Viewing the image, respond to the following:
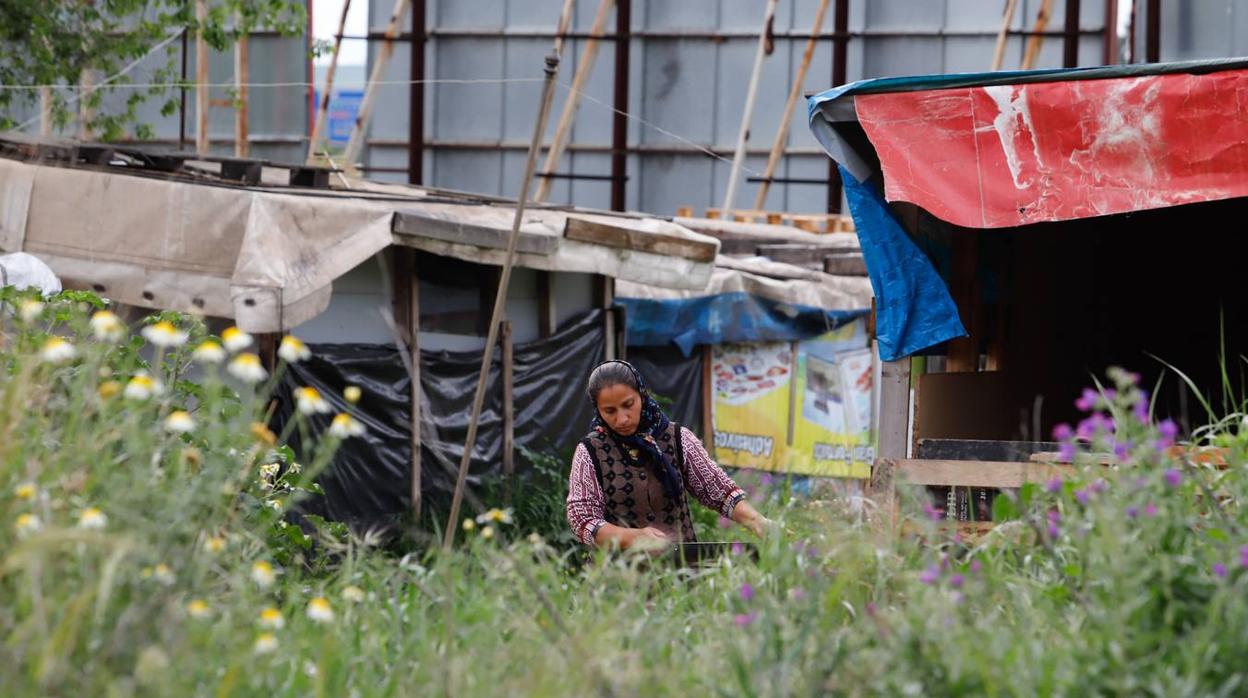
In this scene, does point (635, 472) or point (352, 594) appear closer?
point (352, 594)

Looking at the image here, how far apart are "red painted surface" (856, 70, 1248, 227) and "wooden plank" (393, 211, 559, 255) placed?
4273 millimetres

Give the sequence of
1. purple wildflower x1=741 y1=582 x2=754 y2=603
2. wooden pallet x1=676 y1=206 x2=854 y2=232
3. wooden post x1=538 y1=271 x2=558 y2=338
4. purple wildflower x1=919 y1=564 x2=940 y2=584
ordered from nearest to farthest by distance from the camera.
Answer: purple wildflower x1=919 y1=564 x2=940 y2=584 → purple wildflower x1=741 y1=582 x2=754 y2=603 → wooden post x1=538 y1=271 x2=558 y2=338 → wooden pallet x1=676 y1=206 x2=854 y2=232

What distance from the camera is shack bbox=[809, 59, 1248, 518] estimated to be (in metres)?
6.12

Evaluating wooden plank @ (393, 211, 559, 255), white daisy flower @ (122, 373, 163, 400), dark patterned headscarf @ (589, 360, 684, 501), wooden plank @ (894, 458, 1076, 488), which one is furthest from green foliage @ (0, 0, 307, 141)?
white daisy flower @ (122, 373, 163, 400)

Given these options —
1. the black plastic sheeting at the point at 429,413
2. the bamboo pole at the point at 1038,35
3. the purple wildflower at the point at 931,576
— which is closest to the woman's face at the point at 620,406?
the purple wildflower at the point at 931,576

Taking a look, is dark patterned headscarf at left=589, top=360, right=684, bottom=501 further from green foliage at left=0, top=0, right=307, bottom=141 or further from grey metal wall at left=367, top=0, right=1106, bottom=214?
grey metal wall at left=367, top=0, right=1106, bottom=214

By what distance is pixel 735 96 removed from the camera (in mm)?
24859

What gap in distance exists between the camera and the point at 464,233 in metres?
10.6

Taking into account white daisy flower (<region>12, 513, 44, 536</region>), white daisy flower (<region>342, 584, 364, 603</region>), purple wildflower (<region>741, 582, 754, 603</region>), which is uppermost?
white daisy flower (<region>12, 513, 44, 536</region>)

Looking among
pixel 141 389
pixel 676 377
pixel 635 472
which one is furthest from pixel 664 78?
pixel 141 389

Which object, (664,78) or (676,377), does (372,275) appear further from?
(664,78)

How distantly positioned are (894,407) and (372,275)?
4872 mm

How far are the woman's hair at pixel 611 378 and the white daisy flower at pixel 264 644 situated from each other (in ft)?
8.49

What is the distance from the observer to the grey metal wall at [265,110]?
80.0 ft
